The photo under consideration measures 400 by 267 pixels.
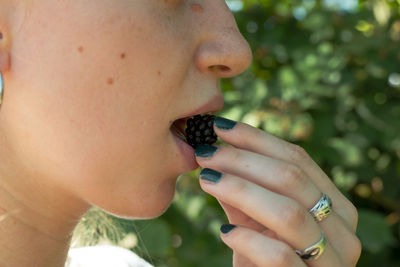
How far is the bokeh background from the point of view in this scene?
1953 mm

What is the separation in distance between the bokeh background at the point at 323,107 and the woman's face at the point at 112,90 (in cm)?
82

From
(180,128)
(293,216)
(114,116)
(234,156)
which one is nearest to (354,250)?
(293,216)

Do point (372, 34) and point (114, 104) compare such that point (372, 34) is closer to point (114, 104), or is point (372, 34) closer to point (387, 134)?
point (387, 134)

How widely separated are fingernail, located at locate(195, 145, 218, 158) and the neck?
0.28 meters

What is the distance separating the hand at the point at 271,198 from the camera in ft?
3.14

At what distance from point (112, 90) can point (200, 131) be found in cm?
21

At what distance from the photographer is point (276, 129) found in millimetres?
1961

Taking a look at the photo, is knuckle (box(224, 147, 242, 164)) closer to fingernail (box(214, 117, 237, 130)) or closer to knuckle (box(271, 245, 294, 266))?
fingernail (box(214, 117, 237, 130))

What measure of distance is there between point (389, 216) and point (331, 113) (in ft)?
2.11

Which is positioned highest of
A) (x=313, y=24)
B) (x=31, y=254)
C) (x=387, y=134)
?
(x=31, y=254)

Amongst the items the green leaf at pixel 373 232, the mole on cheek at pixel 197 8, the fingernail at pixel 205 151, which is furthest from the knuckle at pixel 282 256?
the green leaf at pixel 373 232

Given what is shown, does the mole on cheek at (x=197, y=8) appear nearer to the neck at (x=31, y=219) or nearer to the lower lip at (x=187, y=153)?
the lower lip at (x=187, y=153)

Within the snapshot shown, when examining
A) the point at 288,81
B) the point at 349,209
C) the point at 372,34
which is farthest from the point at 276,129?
the point at 349,209

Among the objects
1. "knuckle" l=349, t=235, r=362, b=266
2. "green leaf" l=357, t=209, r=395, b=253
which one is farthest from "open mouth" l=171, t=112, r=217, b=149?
"green leaf" l=357, t=209, r=395, b=253
